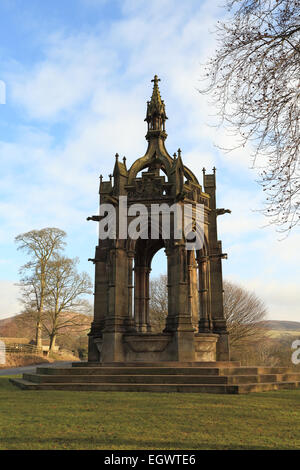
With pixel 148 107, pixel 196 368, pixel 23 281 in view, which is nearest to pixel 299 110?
pixel 196 368

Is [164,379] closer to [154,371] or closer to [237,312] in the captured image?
[154,371]

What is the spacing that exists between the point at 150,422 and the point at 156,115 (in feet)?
50.4

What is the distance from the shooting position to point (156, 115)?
19.1m

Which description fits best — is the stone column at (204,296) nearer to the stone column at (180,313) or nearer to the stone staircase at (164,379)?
the stone column at (180,313)

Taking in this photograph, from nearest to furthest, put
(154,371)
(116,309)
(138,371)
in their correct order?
1. (154,371)
2. (138,371)
3. (116,309)

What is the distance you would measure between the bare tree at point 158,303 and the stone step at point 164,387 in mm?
27234

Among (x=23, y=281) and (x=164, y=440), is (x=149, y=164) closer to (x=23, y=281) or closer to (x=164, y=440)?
(x=164, y=440)

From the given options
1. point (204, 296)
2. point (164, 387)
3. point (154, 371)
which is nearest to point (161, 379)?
point (164, 387)

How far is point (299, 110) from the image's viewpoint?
7.84 m

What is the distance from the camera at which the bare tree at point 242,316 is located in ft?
119

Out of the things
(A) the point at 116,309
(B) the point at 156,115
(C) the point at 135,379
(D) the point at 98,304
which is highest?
(B) the point at 156,115
